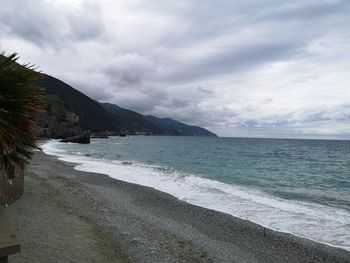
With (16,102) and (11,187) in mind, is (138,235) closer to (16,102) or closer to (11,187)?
(11,187)

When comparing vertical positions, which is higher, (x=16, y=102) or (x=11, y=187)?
(x=16, y=102)

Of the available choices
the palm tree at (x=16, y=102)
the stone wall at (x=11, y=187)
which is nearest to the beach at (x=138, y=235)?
the stone wall at (x=11, y=187)

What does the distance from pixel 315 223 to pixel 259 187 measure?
10464 millimetres

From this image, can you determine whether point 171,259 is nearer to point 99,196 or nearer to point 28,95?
point 28,95

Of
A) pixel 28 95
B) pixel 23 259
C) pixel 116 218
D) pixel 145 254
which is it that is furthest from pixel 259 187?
pixel 28 95

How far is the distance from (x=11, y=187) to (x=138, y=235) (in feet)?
14.6

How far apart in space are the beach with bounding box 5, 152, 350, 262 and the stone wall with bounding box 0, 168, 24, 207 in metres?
0.24

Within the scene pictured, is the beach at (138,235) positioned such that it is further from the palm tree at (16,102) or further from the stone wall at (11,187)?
the palm tree at (16,102)

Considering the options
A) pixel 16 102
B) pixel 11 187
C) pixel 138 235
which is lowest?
pixel 138 235

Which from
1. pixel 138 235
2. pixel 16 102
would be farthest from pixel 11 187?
pixel 16 102

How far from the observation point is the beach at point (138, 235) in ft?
26.9

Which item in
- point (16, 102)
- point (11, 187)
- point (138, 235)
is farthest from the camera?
point (11, 187)

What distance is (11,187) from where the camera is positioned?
11578 millimetres

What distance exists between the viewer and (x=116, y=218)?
11.6m
